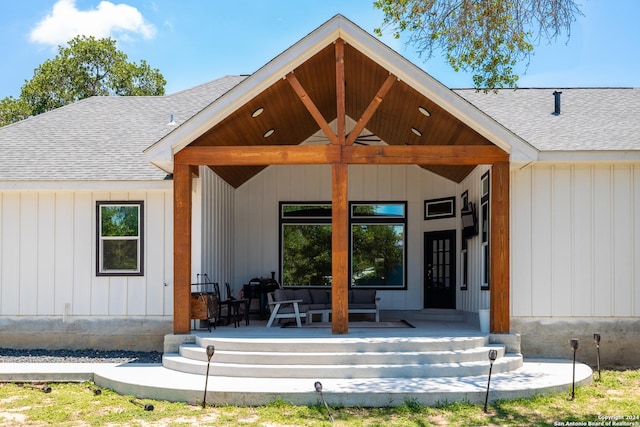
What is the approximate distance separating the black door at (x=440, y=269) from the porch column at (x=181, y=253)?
235 inches

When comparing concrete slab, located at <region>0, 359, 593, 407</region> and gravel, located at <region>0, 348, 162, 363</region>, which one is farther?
gravel, located at <region>0, 348, 162, 363</region>

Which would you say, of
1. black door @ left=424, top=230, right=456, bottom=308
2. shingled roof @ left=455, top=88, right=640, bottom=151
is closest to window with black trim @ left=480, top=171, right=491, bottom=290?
shingled roof @ left=455, top=88, right=640, bottom=151

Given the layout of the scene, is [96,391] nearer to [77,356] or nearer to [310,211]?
[77,356]

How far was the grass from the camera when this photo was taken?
24.7 ft

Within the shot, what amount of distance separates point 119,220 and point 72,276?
1.15 meters

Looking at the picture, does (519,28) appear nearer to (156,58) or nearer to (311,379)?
(311,379)

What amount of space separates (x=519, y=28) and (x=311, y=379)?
16.9 feet

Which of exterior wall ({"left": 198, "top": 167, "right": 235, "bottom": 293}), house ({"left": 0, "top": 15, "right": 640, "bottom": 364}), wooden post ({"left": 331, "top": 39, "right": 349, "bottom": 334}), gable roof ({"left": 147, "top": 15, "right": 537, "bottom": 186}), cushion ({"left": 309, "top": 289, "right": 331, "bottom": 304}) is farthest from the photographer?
cushion ({"left": 309, "top": 289, "right": 331, "bottom": 304})

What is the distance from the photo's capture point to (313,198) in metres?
15.3

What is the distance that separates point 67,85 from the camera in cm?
3281

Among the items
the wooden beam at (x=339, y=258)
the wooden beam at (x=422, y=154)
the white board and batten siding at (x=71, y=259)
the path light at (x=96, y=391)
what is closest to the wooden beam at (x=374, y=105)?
the wooden beam at (x=422, y=154)

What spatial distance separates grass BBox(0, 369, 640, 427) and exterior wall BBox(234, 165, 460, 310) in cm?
653

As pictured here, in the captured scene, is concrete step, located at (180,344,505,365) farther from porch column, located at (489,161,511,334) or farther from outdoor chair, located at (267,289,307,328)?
outdoor chair, located at (267,289,307,328)

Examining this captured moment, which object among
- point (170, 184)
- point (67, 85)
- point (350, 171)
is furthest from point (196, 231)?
point (67, 85)
